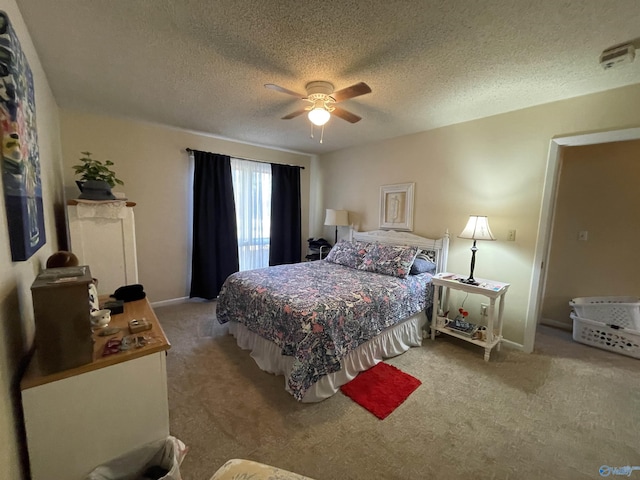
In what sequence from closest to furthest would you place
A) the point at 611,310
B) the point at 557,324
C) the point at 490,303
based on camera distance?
1. the point at 490,303
2. the point at 611,310
3. the point at 557,324

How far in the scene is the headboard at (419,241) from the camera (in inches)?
128

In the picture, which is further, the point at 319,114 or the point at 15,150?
the point at 319,114

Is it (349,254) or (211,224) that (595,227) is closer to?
(349,254)

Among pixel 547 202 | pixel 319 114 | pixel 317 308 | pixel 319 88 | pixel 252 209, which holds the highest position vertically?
pixel 319 88

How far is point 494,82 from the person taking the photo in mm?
2150

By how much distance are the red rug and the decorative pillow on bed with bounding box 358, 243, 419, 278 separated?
1.05 meters

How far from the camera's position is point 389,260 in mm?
3139

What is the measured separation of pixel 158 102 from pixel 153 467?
3.04 m

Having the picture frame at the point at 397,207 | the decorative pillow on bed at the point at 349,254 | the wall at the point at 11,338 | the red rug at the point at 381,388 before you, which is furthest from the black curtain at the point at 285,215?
the wall at the point at 11,338

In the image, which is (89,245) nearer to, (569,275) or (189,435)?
(189,435)

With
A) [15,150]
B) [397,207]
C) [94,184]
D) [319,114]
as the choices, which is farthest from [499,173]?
[94,184]

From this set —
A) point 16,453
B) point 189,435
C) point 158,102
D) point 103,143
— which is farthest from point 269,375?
point 103,143

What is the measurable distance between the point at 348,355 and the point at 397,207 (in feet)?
7.59

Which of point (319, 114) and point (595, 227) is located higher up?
point (319, 114)
